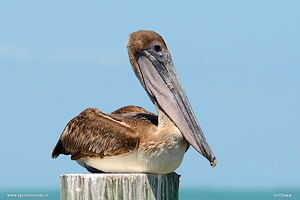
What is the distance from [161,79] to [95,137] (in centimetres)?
99

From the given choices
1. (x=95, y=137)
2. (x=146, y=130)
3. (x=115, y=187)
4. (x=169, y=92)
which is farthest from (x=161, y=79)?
(x=115, y=187)

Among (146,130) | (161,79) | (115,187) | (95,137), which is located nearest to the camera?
(115,187)

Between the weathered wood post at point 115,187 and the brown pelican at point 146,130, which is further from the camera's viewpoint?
the brown pelican at point 146,130

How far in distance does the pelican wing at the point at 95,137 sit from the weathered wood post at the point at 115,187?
1.12ft

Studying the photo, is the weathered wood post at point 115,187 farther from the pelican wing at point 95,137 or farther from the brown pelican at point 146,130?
the pelican wing at point 95,137

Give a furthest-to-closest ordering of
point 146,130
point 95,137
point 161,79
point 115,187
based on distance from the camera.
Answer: point 161,79 → point 95,137 → point 146,130 → point 115,187

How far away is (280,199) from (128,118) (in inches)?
4125

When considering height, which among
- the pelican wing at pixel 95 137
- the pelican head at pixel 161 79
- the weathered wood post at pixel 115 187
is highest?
the pelican head at pixel 161 79

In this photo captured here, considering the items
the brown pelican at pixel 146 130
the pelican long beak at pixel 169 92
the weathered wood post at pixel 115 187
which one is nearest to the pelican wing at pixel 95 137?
the brown pelican at pixel 146 130

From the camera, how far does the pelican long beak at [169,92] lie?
6082 millimetres

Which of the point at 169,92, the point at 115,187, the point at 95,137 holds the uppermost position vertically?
the point at 169,92

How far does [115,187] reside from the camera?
18.9 ft

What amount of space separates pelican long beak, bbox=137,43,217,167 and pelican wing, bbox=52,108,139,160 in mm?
491

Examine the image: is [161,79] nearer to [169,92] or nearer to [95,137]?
[169,92]
